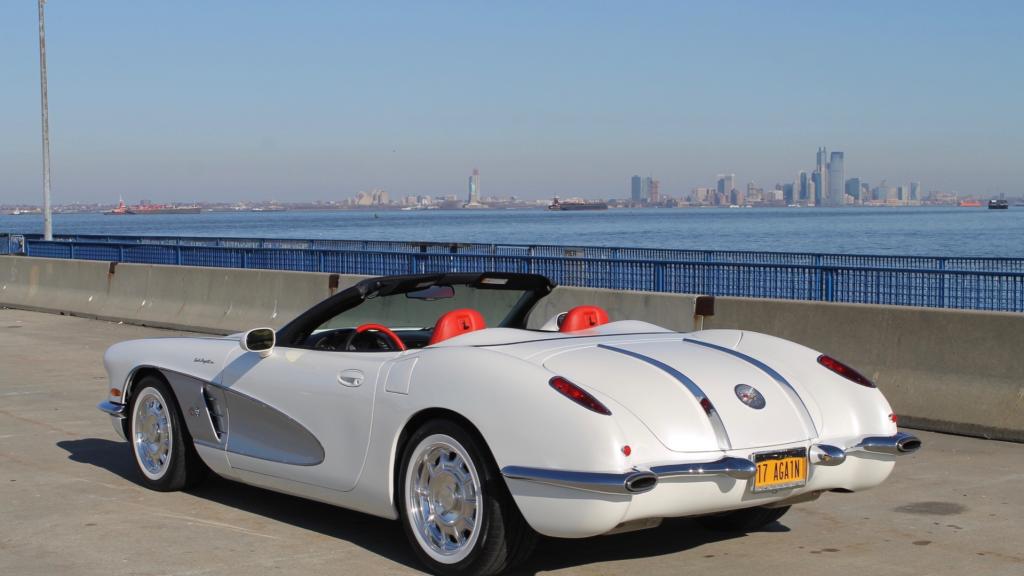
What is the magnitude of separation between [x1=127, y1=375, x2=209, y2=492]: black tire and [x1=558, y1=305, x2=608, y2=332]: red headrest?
2272 millimetres

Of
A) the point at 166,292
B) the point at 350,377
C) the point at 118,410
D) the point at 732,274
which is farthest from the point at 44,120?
the point at 350,377

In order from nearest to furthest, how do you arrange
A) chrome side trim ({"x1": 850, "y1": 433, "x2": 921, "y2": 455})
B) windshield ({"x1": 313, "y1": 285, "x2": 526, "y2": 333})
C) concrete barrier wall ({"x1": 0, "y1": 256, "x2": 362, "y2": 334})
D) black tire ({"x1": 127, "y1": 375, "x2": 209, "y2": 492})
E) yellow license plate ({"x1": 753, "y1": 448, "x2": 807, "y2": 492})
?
1. yellow license plate ({"x1": 753, "y1": 448, "x2": 807, "y2": 492})
2. chrome side trim ({"x1": 850, "y1": 433, "x2": 921, "y2": 455})
3. windshield ({"x1": 313, "y1": 285, "x2": 526, "y2": 333})
4. black tire ({"x1": 127, "y1": 375, "x2": 209, "y2": 492})
5. concrete barrier wall ({"x1": 0, "y1": 256, "x2": 362, "y2": 334})

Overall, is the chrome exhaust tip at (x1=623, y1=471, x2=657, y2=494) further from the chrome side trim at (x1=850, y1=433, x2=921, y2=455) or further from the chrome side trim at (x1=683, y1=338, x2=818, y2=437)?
the chrome side trim at (x1=850, y1=433, x2=921, y2=455)

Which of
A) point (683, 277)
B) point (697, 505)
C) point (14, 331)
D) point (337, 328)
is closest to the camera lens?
point (697, 505)

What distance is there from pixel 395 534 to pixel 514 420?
160 cm

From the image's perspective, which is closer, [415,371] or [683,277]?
[415,371]

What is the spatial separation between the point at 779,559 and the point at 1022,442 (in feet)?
13.5

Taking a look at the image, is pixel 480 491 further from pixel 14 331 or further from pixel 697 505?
pixel 14 331

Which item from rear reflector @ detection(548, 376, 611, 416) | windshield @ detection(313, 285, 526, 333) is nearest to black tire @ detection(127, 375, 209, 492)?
windshield @ detection(313, 285, 526, 333)

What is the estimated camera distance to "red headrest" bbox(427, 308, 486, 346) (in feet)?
20.6

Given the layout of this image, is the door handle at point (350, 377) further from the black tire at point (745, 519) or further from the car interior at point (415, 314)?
the black tire at point (745, 519)

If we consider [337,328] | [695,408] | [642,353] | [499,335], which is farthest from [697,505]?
[337,328]

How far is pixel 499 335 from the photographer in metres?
6.20

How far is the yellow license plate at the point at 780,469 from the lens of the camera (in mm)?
5547
